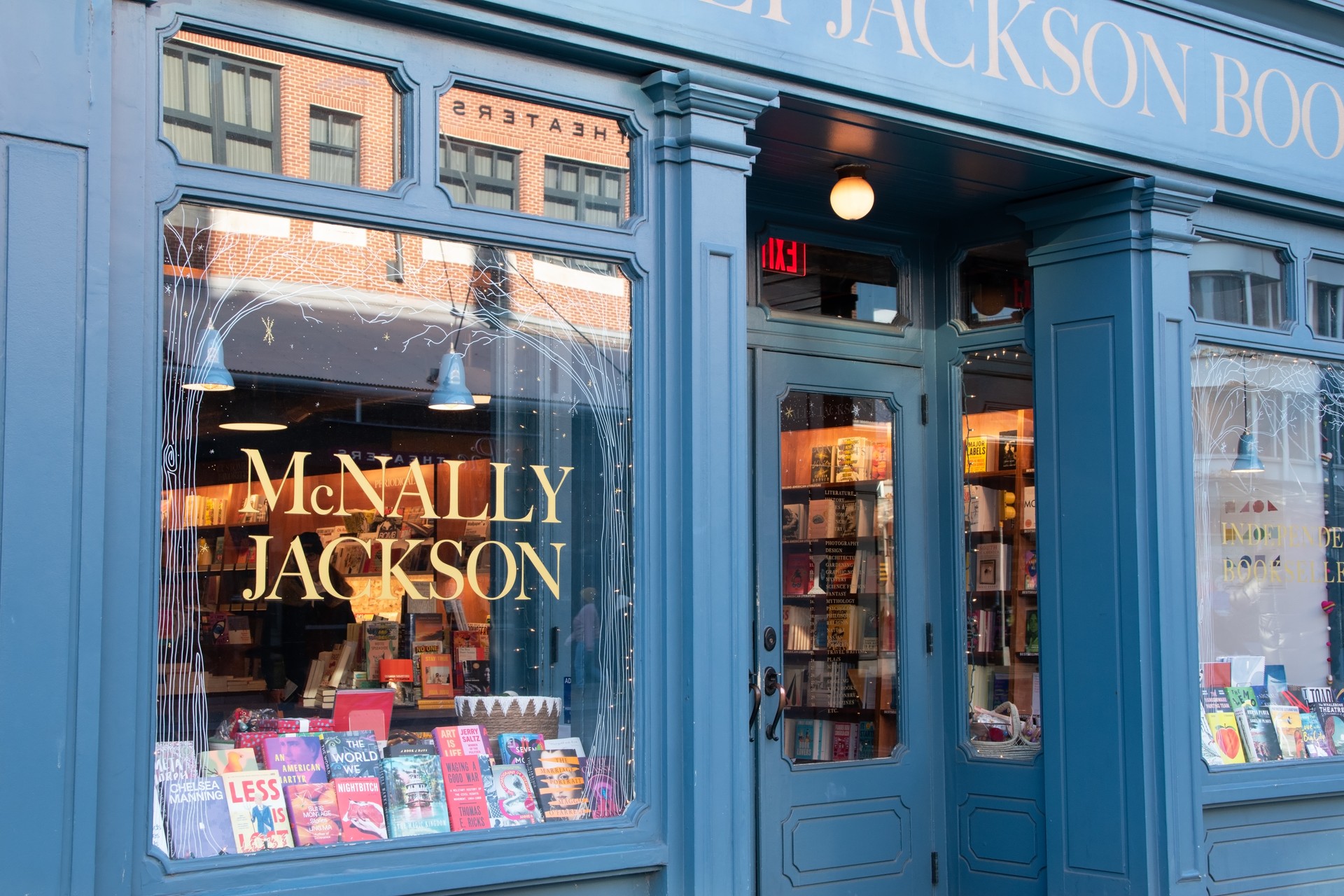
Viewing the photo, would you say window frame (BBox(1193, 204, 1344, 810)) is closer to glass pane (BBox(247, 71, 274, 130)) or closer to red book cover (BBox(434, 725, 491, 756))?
red book cover (BBox(434, 725, 491, 756))

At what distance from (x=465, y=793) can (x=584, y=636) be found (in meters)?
0.68

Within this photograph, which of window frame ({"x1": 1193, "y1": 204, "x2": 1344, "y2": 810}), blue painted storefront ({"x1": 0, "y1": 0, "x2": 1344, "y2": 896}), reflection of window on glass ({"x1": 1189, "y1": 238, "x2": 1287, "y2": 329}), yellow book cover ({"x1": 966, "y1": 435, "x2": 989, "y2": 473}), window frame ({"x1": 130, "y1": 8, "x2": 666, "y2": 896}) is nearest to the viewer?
blue painted storefront ({"x1": 0, "y1": 0, "x2": 1344, "y2": 896})

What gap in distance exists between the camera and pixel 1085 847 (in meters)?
5.94

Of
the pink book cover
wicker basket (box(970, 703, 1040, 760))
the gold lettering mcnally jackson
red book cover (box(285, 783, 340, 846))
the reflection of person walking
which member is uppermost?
the gold lettering mcnally jackson

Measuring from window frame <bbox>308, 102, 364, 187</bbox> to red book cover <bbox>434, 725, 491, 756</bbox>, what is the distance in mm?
1827

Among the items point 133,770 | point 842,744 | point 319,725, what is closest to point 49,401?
point 133,770

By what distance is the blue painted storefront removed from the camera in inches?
137

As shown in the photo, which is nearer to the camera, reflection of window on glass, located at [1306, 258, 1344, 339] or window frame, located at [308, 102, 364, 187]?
window frame, located at [308, 102, 364, 187]

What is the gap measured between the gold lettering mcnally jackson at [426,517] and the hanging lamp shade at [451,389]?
19cm

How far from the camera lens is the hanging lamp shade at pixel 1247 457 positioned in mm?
6508

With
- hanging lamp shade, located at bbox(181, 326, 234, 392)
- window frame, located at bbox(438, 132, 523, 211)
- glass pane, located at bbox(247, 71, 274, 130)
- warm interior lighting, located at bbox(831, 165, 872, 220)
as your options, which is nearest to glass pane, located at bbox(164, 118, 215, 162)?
glass pane, located at bbox(247, 71, 274, 130)

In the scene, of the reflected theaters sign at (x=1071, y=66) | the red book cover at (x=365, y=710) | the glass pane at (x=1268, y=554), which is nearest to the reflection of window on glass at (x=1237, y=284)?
the glass pane at (x=1268, y=554)

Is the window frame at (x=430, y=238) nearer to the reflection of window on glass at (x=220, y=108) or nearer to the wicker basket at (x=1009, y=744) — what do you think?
the reflection of window on glass at (x=220, y=108)

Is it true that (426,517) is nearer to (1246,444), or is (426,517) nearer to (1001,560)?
(1001,560)
